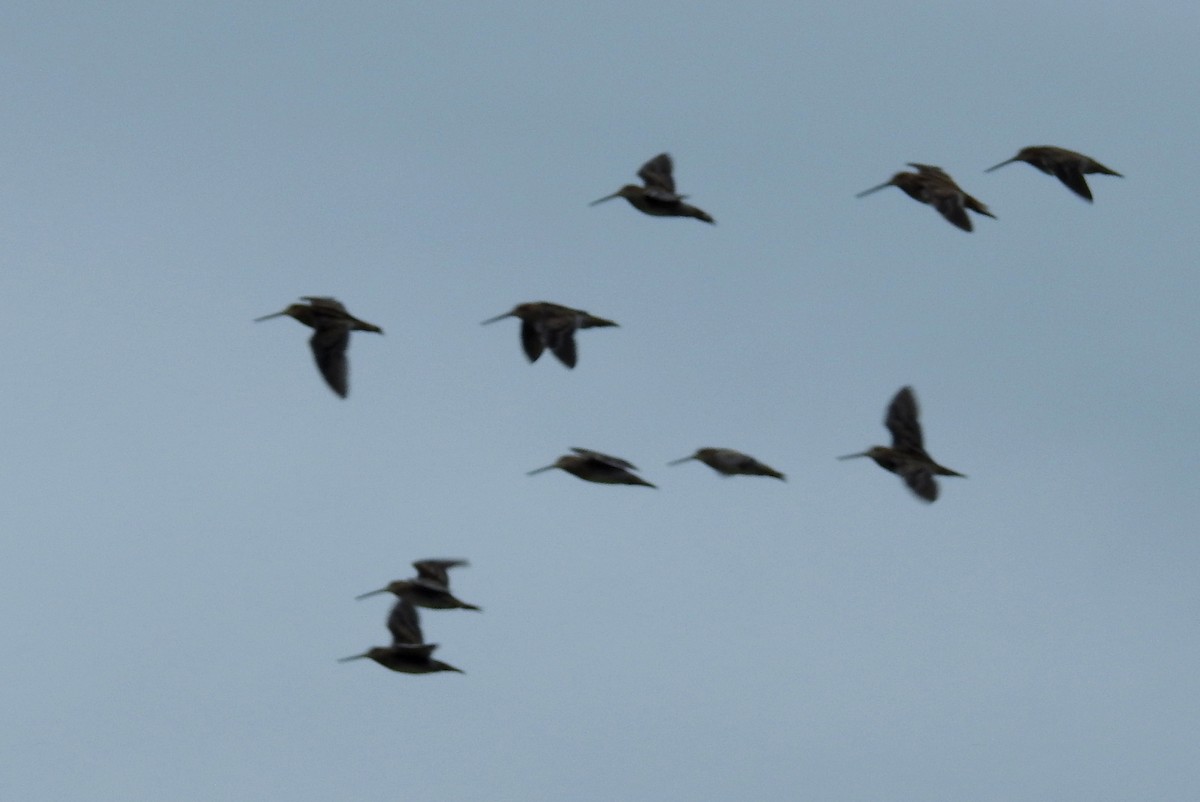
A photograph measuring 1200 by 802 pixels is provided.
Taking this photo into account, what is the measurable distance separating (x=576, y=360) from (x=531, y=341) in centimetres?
124

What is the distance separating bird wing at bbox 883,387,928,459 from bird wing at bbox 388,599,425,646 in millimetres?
8913

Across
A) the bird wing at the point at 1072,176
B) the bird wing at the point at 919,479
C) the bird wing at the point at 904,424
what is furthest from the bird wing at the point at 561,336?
the bird wing at the point at 1072,176

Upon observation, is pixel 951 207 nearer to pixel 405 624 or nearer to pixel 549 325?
pixel 549 325

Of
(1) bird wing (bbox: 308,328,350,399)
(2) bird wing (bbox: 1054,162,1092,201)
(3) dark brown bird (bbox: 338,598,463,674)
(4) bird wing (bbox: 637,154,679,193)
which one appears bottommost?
(3) dark brown bird (bbox: 338,598,463,674)

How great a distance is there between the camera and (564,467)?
1813 inches

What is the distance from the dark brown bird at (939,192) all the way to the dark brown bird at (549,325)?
17.8ft

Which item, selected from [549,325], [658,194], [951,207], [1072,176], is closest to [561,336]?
[549,325]

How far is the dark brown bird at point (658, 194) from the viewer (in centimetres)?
4866

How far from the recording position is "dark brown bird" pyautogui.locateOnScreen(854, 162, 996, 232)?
46594 mm

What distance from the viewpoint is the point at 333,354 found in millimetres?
47000

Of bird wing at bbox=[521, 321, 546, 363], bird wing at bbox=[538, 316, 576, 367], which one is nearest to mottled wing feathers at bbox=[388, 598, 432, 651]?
bird wing at bbox=[521, 321, 546, 363]

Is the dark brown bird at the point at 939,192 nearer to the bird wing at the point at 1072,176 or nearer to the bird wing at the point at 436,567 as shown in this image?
the bird wing at the point at 1072,176

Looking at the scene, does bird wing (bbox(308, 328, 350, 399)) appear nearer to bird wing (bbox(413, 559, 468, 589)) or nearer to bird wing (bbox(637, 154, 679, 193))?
bird wing (bbox(413, 559, 468, 589))

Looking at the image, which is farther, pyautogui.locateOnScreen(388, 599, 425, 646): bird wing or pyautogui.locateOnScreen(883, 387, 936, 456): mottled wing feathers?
pyautogui.locateOnScreen(388, 599, 425, 646): bird wing
